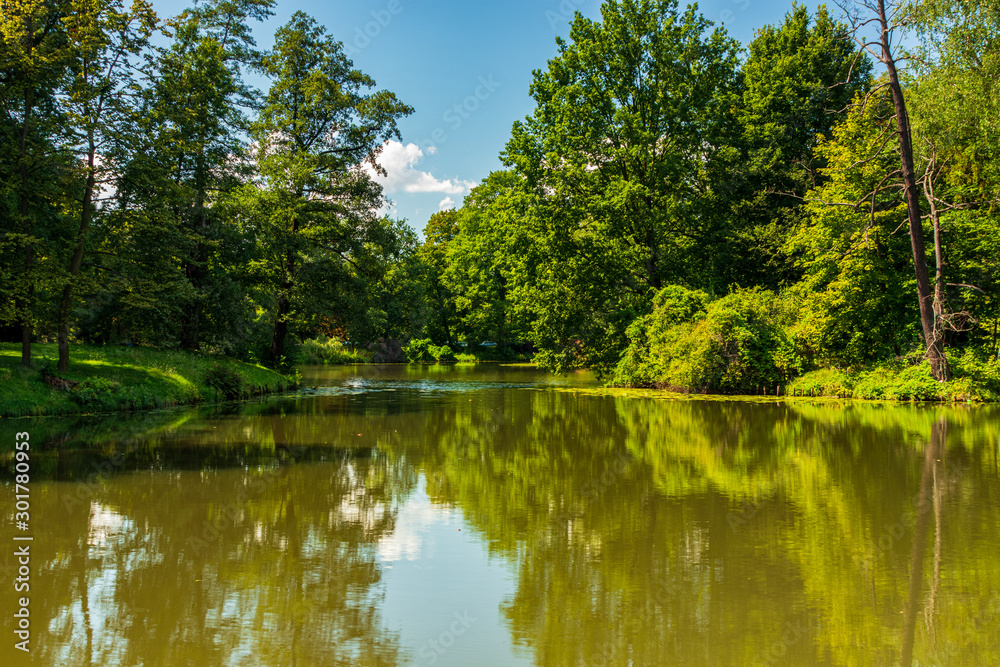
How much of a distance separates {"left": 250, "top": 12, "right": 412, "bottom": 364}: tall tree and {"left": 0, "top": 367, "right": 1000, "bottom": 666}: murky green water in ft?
50.5

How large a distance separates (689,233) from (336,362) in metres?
34.7

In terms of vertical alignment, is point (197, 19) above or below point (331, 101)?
above

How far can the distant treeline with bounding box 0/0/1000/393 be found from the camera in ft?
58.2

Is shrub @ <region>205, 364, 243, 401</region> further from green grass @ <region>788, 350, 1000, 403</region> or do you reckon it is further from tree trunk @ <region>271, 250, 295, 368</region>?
green grass @ <region>788, 350, 1000, 403</region>

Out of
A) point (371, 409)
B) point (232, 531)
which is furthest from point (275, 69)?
point (232, 531)

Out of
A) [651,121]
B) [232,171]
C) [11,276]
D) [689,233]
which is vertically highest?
[651,121]

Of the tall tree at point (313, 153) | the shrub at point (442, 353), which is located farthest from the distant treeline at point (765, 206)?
the shrub at point (442, 353)

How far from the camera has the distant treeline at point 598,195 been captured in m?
17.7

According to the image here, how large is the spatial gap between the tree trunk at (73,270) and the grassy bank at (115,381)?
1.87 feet

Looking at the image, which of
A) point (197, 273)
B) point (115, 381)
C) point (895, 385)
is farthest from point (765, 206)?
point (115, 381)

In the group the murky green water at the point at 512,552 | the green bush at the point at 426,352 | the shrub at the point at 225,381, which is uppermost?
the green bush at the point at 426,352

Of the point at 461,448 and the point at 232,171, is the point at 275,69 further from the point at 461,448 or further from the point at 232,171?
the point at 461,448

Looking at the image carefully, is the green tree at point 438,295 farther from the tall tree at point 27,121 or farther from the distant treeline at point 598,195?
the tall tree at point 27,121

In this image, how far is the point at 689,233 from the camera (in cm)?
3083
